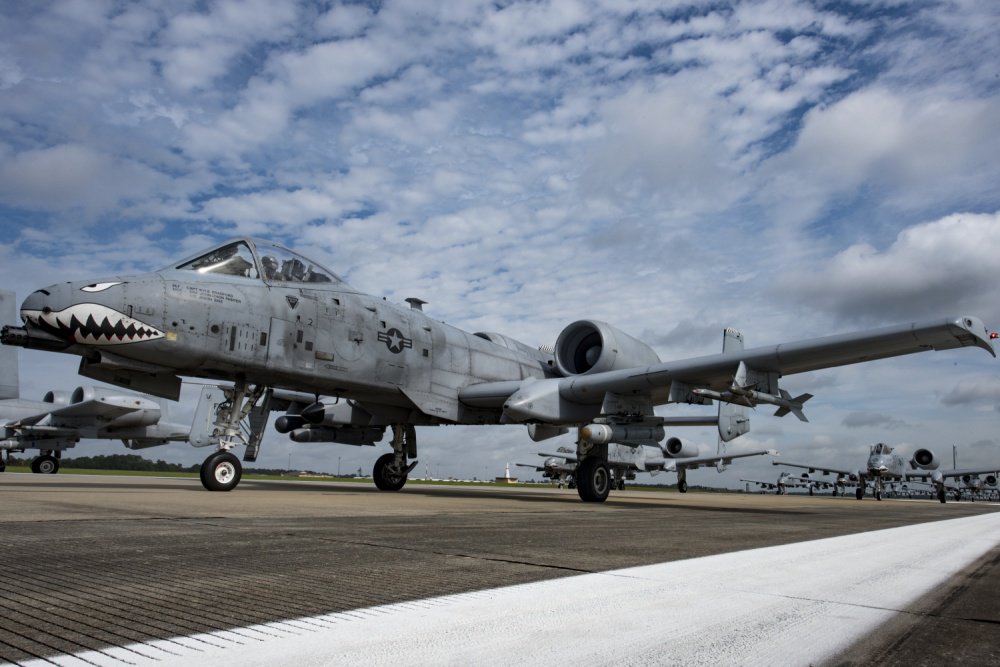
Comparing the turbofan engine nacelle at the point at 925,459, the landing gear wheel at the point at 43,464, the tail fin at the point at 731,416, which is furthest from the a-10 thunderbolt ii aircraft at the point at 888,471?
the landing gear wheel at the point at 43,464

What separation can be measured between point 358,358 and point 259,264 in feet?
7.82

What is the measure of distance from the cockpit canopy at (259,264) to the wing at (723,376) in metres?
4.14

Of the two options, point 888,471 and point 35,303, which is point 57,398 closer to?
point 35,303

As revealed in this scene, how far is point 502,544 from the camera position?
12.9ft

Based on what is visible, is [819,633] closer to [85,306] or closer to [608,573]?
[608,573]

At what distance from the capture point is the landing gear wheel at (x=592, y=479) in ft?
41.6

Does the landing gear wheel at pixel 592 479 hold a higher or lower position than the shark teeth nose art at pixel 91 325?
lower

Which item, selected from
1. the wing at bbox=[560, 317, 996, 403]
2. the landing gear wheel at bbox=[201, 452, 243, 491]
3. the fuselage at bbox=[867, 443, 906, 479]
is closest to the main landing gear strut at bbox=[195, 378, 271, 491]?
the landing gear wheel at bbox=[201, 452, 243, 491]

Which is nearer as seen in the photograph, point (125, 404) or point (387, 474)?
point (387, 474)

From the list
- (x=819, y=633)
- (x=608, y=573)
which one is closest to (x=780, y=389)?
(x=608, y=573)

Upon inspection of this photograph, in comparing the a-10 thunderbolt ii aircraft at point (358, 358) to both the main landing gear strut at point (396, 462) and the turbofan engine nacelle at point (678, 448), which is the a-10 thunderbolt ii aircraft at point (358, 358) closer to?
the main landing gear strut at point (396, 462)

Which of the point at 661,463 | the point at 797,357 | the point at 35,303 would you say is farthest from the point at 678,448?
the point at 35,303

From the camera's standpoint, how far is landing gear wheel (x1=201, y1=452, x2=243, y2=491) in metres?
9.74

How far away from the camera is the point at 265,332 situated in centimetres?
1028
